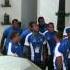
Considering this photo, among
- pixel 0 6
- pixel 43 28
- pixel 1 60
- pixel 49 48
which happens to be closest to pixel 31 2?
pixel 0 6

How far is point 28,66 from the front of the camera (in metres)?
5.78

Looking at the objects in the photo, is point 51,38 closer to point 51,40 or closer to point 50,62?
point 51,40

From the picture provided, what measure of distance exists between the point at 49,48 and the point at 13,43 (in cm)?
115

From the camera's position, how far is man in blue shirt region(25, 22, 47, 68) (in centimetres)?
1128

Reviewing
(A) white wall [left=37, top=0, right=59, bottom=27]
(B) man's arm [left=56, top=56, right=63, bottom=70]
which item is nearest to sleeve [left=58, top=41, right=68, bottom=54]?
(B) man's arm [left=56, top=56, right=63, bottom=70]

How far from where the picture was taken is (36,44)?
11258 mm

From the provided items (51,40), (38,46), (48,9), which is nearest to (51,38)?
(51,40)

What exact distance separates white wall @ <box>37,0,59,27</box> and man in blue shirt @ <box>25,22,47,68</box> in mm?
4380

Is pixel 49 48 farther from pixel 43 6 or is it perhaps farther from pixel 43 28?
pixel 43 6

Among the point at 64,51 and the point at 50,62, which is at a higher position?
the point at 64,51

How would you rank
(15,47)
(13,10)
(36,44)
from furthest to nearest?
(13,10)
(36,44)
(15,47)

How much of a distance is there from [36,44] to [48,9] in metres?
5.58

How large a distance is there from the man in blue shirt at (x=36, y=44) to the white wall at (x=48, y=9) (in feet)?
14.4

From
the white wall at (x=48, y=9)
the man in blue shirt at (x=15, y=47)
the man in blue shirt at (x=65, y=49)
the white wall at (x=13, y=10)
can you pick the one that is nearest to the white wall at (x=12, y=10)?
the white wall at (x=13, y=10)
